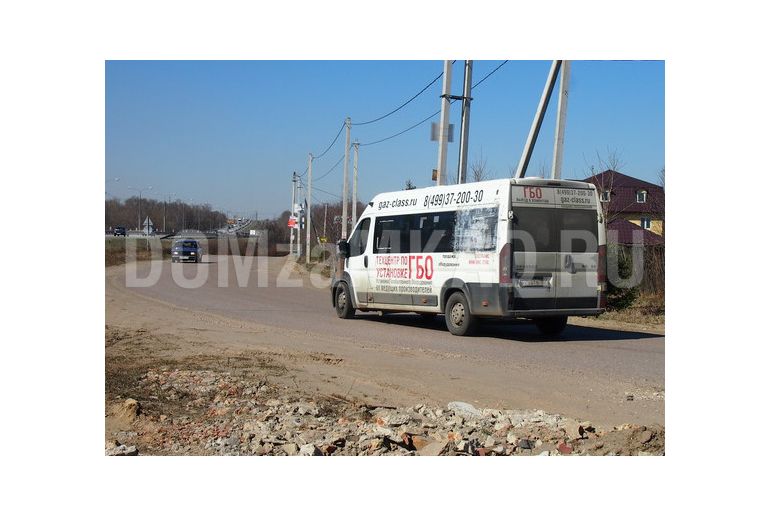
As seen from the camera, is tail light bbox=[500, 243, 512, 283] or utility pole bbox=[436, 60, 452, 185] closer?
tail light bbox=[500, 243, 512, 283]

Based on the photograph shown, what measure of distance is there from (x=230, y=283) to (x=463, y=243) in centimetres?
2001

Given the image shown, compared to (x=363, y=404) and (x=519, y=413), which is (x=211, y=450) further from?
(x=519, y=413)

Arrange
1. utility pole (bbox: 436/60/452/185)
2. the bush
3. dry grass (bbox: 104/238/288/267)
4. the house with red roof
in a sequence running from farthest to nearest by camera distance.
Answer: dry grass (bbox: 104/238/288/267) < the house with red roof < utility pole (bbox: 436/60/452/185) < the bush

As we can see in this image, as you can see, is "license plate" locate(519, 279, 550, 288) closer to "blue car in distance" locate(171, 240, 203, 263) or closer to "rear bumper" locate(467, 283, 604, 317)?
"rear bumper" locate(467, 283, 604, 317)

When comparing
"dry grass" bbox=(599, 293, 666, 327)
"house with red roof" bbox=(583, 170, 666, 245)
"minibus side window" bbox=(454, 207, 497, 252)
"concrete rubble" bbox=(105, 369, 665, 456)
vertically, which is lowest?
"concrete rubble" bbox=(105, 369, 665, 456)

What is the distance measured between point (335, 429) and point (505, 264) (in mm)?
7157

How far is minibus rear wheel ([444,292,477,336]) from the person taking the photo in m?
14.6

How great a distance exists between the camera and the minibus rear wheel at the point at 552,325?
15164mm

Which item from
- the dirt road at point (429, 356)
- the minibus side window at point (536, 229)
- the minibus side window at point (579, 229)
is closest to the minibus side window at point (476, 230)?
the minibus side window at point (536, 229)

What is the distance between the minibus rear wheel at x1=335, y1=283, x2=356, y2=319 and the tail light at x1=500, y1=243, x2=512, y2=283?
17.2ft

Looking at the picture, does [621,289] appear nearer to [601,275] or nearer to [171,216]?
[601,275]

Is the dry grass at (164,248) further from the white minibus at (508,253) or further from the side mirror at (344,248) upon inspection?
the white minibus at (508,253)

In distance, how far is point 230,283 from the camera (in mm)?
33062

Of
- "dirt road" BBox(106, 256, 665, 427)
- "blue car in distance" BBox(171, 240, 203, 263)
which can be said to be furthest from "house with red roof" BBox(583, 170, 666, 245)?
"blue car in distance" BBox(171, 240, 203, 263)
